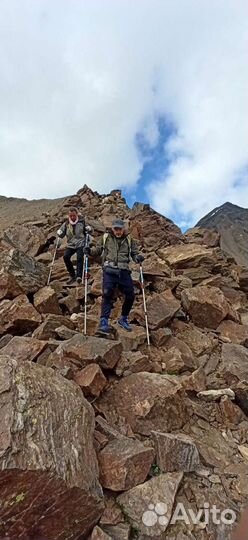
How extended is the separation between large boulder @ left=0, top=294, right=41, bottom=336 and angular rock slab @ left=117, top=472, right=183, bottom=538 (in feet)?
20.5

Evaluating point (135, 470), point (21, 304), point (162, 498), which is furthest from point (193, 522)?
point (21, 304)

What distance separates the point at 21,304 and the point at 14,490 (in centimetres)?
759

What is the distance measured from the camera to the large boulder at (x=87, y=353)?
26.5 ft

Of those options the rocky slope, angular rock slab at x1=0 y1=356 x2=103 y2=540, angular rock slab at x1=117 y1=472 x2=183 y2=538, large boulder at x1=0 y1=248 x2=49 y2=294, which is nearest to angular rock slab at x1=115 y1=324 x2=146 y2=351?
large boulder at x1=0 y1=248 x2=49 y2=294

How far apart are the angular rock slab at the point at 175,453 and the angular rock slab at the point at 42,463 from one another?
1393 mm

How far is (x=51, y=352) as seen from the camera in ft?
28.7

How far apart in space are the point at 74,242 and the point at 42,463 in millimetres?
11288

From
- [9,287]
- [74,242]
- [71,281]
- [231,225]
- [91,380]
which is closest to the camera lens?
[91,380]

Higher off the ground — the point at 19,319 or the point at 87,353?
the point at 19,319

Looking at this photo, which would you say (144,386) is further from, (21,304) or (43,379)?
(21,304)

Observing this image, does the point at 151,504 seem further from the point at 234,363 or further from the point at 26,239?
the point at 26,239

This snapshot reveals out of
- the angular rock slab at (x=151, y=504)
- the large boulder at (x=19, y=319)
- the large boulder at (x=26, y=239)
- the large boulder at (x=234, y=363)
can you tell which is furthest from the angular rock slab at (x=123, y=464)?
the large boulder at (x=26, y=239)

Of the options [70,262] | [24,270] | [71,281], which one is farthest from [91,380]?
[70,262]

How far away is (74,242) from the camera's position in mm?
15367
